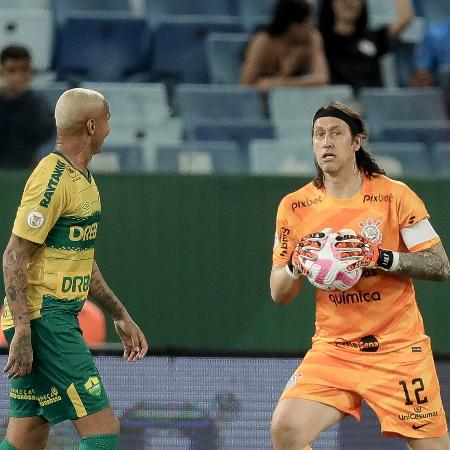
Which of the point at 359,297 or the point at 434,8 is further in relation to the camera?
the point at 434,8

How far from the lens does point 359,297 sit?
17.9 feet

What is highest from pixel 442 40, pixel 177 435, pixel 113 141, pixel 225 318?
pixel 442 40

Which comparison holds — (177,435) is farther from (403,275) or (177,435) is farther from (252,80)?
(252,80)

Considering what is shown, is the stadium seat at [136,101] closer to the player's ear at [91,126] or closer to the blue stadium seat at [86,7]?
the blue stadium seat at [86,7]

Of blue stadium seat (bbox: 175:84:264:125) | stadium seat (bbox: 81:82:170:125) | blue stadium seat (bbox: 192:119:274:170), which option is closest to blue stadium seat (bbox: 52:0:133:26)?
stadium seat (bbox: 81:82:170:125)

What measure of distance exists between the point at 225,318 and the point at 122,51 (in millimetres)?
2663

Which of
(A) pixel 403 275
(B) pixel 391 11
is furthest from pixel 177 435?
(B) pixel 391 11

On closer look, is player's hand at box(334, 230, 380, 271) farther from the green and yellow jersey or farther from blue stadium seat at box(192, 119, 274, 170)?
blue stadium seat at box(192, 119, 274, 170)

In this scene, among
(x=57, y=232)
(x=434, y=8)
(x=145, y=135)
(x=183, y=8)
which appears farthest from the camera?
(x=434, y=8)

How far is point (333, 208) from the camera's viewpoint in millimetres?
5535

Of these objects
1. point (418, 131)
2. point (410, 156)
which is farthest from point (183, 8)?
point (410, 156)

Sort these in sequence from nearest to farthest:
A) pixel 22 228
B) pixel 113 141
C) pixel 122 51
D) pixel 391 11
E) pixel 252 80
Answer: pixel 22 228 < pixel 113 141 < pixel 252 80 < pixel 122 51 < pixel 391 11

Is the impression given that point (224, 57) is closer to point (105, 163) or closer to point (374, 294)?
point (105, 163)

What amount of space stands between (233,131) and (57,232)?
4.04 meters
